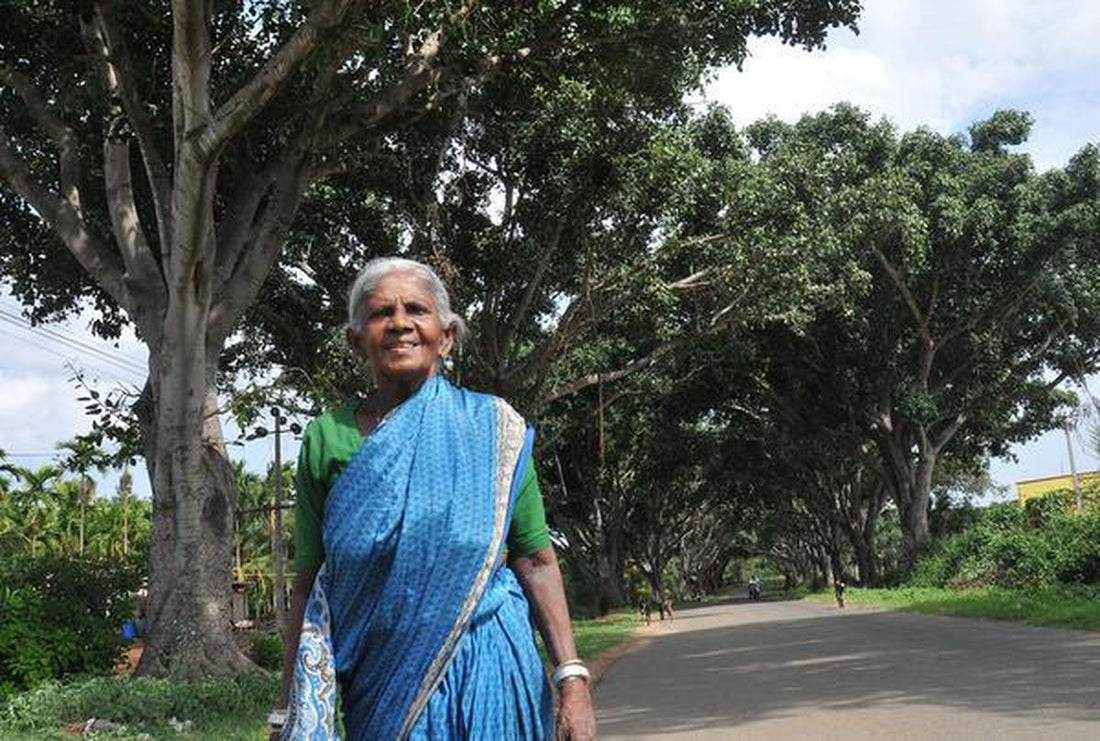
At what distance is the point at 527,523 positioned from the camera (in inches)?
96.6

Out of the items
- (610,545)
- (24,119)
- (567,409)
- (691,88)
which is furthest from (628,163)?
(610,545)

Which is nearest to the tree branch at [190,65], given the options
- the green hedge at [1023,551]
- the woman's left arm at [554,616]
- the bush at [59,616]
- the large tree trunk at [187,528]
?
the large tree trunk at [187,528]

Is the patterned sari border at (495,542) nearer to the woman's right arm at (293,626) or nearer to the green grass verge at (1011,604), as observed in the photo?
the woman's right arm at (293,626)

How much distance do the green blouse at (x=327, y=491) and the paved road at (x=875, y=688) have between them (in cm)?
518

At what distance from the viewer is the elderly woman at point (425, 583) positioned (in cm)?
222

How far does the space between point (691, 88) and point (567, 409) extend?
517 inches

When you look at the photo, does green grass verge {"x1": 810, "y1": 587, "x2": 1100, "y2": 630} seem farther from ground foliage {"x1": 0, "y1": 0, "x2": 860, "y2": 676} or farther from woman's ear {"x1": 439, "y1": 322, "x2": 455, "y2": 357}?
woman's ear {"x1": 439, "y1": 322, "x2": 455, "y2": 357}

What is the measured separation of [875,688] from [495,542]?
808 cm

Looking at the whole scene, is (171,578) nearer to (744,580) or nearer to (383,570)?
(383,570)

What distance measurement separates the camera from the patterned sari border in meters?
2.22

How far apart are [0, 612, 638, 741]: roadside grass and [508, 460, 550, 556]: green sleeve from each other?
539 centimetres

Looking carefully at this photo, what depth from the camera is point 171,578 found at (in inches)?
386

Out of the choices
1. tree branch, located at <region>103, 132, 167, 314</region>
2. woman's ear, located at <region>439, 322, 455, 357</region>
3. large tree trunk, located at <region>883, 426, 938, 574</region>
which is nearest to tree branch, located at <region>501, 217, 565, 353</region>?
tree branch, located at <region>103, 132, 167, 314</region>

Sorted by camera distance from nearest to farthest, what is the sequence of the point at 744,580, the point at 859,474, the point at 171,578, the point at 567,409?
1. the point at 171,578
2. the point at 567,409
3. the point at 859,474
4. the point at 744,580
